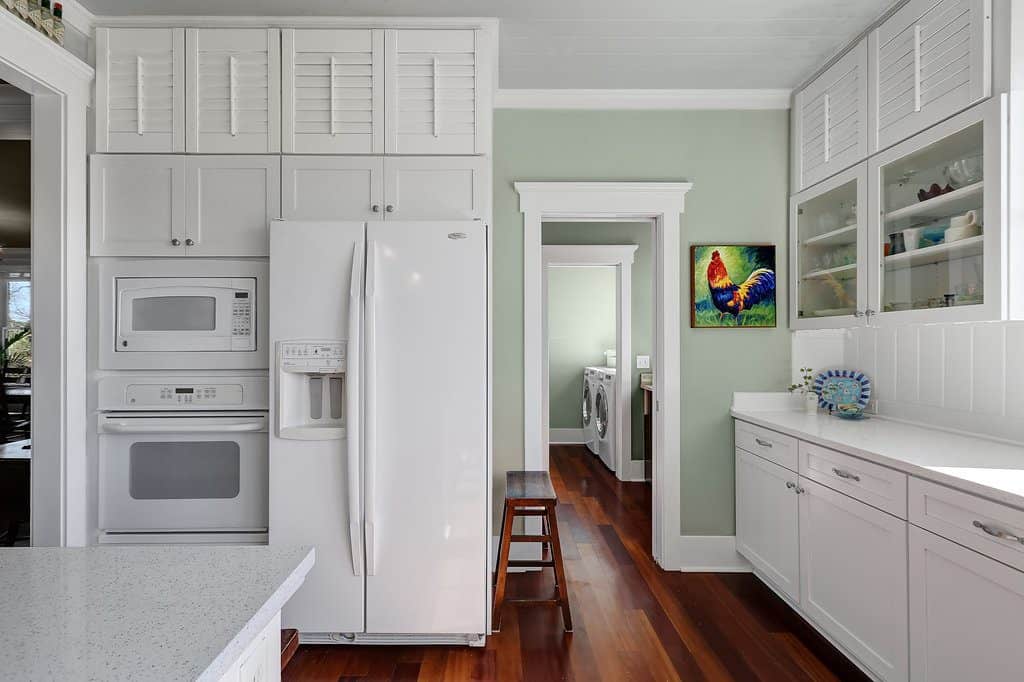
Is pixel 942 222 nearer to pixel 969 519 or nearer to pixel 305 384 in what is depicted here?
pixel 969 519

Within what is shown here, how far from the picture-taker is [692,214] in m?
3.13

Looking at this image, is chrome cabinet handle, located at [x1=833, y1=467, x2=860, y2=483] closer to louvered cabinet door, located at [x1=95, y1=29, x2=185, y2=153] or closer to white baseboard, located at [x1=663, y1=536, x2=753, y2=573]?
white baseboard, located at [x1=663, y1=536, x2=753, y2=573]

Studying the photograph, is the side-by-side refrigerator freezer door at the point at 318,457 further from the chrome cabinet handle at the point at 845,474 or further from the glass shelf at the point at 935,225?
the glass shelf at the point at 935,225

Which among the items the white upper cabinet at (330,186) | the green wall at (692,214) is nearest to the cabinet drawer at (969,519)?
the green wall at (692,214)

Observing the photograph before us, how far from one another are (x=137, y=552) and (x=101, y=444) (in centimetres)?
165

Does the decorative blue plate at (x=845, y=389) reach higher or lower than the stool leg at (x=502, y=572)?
higher

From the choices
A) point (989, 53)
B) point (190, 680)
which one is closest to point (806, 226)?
point (989, 53)

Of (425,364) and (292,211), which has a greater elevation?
(292,211)

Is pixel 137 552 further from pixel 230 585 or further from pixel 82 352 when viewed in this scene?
pixel 82 352

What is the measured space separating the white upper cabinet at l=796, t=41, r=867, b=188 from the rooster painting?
1.58ft

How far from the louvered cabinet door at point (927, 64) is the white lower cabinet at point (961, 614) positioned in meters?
1.47

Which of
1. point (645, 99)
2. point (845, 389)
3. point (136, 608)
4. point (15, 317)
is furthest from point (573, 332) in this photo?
point (136, 608)

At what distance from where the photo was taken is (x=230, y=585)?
93 centimetres

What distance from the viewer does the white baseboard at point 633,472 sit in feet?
16.5
